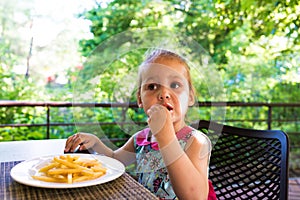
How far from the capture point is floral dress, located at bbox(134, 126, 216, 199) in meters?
0.97

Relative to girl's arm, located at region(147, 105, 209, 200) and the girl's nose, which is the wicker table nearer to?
girl's arm, located at region(147, 105, 209, 200)

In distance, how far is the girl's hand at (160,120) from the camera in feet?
2.67

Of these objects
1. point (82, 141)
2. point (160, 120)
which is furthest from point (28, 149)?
point (160, 120)

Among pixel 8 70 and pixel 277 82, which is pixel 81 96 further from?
pixel 277 82

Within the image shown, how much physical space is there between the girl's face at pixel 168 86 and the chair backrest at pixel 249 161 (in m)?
0.16

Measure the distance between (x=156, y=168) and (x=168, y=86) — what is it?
0.30 metres

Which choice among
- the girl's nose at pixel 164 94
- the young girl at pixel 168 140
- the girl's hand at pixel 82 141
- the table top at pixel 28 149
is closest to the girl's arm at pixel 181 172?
the young girl at pixel 168 140

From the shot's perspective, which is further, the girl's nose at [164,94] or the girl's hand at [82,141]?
the girl's hand at [82,141]

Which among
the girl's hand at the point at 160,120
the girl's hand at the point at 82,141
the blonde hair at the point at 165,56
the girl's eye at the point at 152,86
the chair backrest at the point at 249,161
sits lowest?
the chair backrest at the point at 249,161

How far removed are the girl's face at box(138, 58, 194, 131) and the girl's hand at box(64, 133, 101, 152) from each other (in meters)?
0.22

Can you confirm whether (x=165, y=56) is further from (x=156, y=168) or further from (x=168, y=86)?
(x=156, y=168)

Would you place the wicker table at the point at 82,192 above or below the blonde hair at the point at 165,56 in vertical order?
below

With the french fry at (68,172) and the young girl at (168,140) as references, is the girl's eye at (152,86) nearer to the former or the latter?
the young girl at (168,140)

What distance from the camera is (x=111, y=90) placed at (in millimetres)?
997
